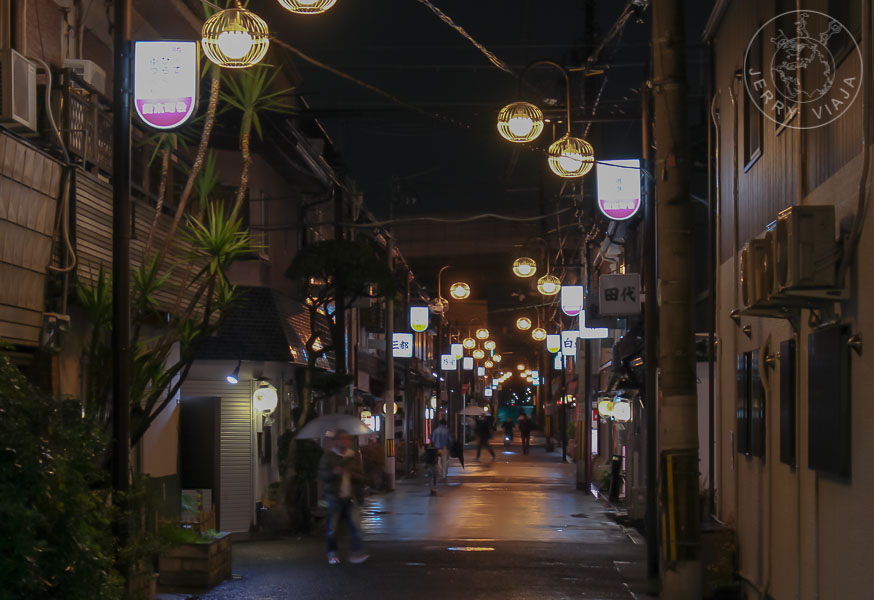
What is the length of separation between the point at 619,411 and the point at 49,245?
1818cm

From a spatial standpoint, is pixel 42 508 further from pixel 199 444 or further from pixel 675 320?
pixel 199 444

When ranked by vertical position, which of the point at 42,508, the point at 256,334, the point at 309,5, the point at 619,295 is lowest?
the point at 42,508

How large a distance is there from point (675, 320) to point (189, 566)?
24.0 ft

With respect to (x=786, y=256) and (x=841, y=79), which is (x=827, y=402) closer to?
(x=786, y=256)

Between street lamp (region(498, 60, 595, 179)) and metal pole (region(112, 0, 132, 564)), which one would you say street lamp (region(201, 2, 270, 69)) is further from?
street lamp (region(498, 60, 595, 179))

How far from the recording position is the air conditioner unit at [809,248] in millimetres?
8945

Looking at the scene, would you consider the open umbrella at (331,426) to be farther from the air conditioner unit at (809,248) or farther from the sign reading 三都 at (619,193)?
the air conditioner unit at (809,248)

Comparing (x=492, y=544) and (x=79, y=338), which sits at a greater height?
(x=79, y=338)

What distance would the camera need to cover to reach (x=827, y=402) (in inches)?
376

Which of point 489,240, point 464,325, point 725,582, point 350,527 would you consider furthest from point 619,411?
point 464,325

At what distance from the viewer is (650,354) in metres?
16.4

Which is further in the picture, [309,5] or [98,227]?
[98,227]

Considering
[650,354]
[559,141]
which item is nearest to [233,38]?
[559,141]

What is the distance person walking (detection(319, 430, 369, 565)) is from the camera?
17688 millimetres
